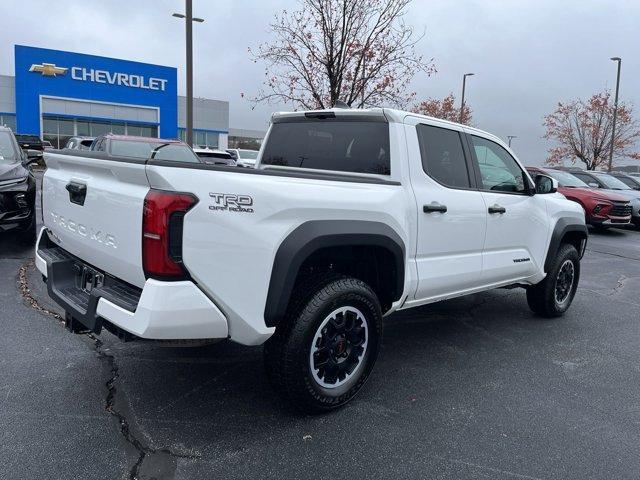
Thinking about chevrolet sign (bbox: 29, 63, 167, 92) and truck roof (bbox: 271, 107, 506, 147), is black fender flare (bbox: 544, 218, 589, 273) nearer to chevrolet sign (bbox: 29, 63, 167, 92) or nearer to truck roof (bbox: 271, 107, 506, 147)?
truck roof (bbox: 271, 107, 506, 147)

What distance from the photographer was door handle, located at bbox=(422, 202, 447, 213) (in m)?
3.61

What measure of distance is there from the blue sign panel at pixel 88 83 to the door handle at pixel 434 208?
127 ft

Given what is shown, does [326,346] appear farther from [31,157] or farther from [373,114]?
[31,157]

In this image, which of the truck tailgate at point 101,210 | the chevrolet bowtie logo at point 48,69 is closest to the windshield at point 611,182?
the truck tailgate at point 101,210

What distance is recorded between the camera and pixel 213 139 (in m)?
50.4

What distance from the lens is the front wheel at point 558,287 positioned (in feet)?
17.5

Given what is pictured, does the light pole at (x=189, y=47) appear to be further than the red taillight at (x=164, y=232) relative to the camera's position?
Yes

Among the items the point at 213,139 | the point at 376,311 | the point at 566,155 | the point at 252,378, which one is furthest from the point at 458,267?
the point at 213,139

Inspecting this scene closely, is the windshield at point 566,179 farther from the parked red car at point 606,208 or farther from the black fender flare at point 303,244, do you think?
the black fender flare at point 303,244

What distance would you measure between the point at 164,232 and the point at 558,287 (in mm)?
4540

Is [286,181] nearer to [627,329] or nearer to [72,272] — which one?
[72,272]

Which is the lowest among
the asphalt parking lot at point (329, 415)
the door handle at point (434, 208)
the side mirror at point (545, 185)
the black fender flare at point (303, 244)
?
the asphalt parking lot at point (329, 415)

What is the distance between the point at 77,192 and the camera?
3.05m

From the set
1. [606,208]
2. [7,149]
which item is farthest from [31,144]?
[606,208]
